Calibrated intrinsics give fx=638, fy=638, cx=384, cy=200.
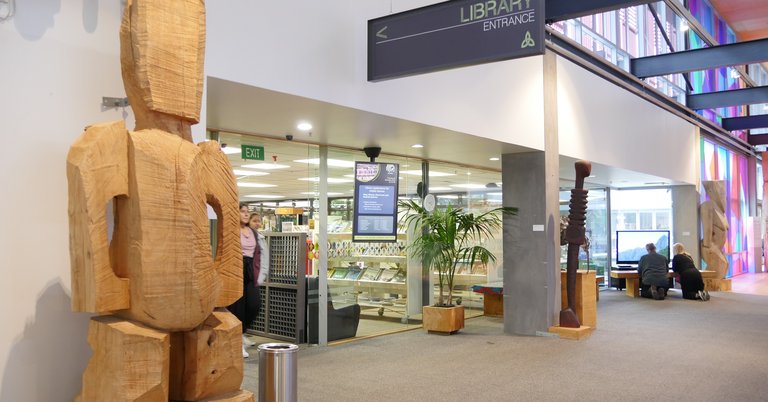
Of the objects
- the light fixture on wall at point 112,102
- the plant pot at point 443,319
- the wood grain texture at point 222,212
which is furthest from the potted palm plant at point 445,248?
the wood grain texture at point 222,212

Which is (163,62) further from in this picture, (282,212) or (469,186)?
(469,186)

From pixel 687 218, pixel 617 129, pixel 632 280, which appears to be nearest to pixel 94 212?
pixel 617 129

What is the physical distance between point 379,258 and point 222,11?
4223 millimetres

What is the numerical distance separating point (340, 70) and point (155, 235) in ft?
9.25

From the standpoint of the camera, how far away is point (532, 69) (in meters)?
7.28

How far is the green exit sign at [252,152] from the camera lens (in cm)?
637

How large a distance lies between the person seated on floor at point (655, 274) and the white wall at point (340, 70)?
5770mm

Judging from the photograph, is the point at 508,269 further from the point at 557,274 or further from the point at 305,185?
the point at 305,185

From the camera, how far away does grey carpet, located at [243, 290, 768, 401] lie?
4.73 metres

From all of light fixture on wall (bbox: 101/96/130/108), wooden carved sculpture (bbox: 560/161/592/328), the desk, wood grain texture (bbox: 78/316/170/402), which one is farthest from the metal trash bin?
the desk

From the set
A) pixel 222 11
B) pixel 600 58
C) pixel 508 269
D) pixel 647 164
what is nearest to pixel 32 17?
pixel 222 11

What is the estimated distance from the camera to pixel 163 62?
245 centimetres

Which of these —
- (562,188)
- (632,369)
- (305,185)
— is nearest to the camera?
(632,369)

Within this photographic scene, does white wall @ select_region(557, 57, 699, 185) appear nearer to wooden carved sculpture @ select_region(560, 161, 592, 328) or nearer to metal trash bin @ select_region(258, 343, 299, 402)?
wooden carved sculpture @ select_region(560, 161, 592, 328)
